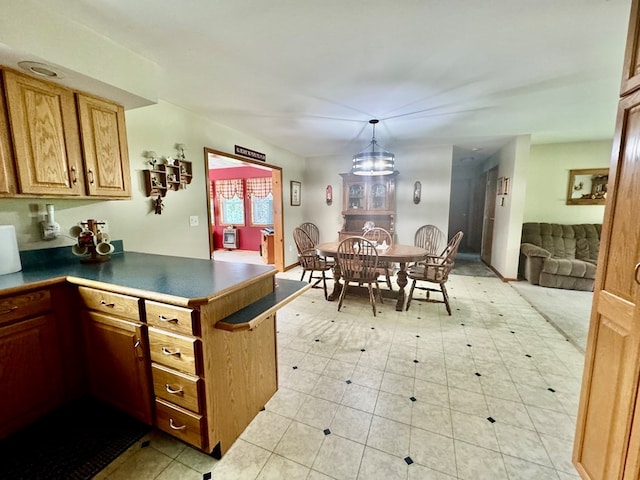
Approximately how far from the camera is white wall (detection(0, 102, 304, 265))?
1.82 m

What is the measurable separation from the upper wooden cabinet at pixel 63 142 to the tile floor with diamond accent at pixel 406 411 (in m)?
1.66

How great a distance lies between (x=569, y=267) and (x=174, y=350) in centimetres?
506

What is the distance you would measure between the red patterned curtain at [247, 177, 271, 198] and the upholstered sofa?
550 cm

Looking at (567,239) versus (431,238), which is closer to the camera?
(567,239)

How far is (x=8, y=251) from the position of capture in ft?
5.15

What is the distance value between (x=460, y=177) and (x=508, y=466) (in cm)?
756

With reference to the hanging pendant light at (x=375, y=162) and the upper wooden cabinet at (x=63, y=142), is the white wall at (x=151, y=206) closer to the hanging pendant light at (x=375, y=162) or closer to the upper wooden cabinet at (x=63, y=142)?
the upper wooden cabinet at (x=63, y=142)

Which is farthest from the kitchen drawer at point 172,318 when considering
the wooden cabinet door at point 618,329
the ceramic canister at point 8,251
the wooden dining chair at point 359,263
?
the wooden dining chair at point 359,263

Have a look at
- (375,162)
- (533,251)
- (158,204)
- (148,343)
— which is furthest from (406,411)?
(533,251)

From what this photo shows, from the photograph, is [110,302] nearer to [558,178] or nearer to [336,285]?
[336,285]

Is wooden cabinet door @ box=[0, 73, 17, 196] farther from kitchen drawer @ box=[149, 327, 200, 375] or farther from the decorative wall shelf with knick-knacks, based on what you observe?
kitchen drawer @ box=[149, 327, 200, 375]

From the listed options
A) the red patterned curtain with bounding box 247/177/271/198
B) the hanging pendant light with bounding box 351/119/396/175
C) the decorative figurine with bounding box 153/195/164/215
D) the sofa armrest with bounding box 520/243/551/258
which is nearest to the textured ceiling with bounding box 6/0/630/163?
the hanging pendant light with bounding box 351/119/396/175

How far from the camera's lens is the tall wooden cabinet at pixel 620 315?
94 cm

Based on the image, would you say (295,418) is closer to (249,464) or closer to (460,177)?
(249,464)
